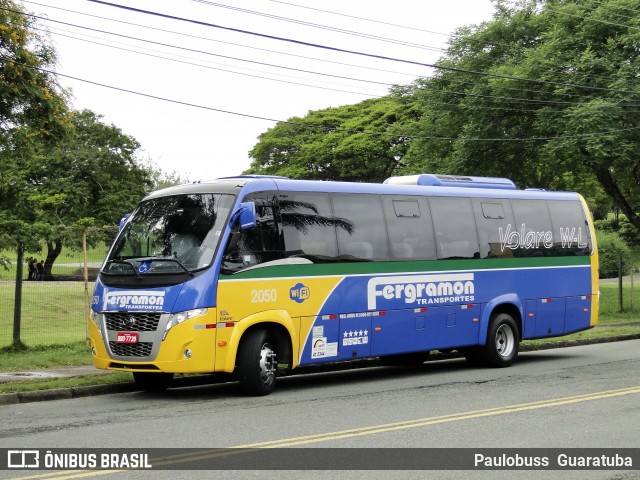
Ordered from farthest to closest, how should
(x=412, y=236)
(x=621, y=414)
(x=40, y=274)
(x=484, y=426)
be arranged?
(x=40, y=274) < (x=412, y=236) < (x=621, y=414) < (x=484, y=426)

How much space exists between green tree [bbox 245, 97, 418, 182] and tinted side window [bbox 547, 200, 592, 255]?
4132 cm

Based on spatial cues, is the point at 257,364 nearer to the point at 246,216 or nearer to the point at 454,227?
the point at 246,216

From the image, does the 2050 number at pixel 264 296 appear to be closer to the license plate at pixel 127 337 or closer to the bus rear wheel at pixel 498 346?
the license plate at pixel 127 337

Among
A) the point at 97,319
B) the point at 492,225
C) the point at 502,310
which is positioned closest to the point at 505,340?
the point at 502,310

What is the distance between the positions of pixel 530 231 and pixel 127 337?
8.82 metres

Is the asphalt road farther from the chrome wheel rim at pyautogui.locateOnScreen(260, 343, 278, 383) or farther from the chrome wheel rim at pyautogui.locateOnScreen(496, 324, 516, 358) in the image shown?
the chrome wheel rim at pyautogui.locateOnScreen(496, 324, 516, 358)

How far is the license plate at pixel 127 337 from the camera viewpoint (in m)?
12.5

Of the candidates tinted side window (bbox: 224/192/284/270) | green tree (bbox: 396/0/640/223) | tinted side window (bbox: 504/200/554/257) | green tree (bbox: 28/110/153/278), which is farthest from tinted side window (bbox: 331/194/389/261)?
green tree (bbox: 28/110/153/278)

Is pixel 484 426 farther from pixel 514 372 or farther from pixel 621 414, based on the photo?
pixel 514 372

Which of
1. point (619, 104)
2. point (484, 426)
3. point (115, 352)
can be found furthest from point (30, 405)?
point (619, 104)

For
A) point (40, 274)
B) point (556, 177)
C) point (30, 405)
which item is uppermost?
point (556, 177)

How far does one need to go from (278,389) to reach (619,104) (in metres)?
20.0

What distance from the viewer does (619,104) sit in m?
29.6

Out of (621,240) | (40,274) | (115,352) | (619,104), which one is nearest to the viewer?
(115,352)
